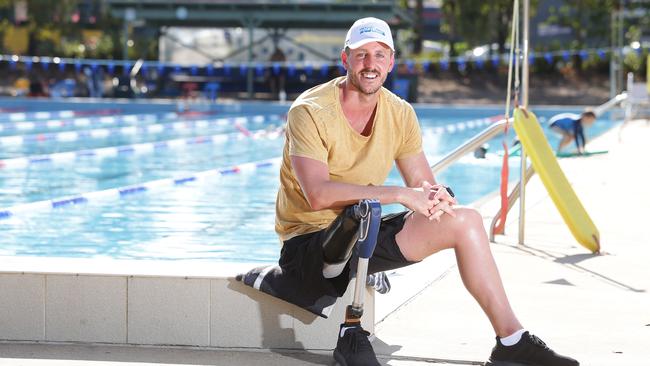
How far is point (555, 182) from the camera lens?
22.7 feet

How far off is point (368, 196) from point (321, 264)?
0.28 meters

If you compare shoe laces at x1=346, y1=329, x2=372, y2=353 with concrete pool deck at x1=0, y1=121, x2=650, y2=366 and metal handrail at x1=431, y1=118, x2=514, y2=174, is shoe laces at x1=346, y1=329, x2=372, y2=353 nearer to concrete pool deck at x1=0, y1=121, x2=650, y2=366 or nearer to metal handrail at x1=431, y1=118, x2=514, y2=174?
concrete pool deck at x1=0, y1=121, x2=650, y2=366

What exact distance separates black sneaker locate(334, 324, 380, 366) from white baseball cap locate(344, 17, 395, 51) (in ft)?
3.11

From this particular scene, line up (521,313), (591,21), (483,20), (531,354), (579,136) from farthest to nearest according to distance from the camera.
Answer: (591,21) < (483,20) < (579,136) < (521,313) < (531,354)

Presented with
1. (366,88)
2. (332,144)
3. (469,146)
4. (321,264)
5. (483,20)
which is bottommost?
(321,264)

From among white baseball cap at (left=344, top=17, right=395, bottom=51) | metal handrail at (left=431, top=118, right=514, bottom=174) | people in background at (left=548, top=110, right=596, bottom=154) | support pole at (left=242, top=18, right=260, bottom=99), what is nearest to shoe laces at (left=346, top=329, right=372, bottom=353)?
white baseball cap at (left=344, top=17, right=395, bottom=51)

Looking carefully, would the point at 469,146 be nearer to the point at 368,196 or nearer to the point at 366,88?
the point at 366,88

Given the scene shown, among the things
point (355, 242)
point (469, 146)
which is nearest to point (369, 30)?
point (355, 242)

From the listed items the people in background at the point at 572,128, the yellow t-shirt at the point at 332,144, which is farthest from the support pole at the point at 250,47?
the yellow t-shirt at the point at 332,144

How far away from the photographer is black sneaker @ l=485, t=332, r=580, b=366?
3.87m

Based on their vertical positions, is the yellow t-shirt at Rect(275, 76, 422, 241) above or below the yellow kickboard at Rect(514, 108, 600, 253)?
above

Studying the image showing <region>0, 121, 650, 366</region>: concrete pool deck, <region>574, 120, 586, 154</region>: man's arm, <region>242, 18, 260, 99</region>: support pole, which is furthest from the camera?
<region>242, 18, 260, 99</region>: support pole

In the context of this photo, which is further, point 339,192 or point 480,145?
point 480,145

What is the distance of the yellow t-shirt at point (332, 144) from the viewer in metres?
4.05
